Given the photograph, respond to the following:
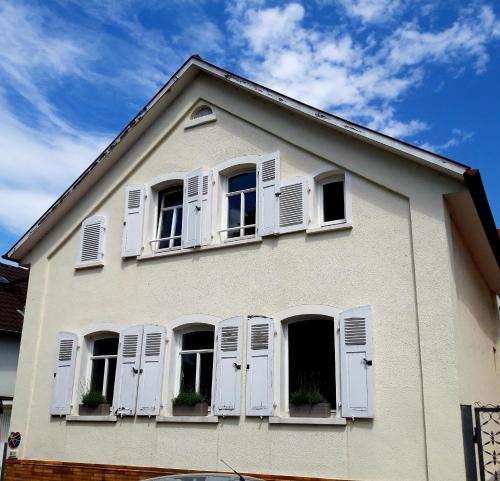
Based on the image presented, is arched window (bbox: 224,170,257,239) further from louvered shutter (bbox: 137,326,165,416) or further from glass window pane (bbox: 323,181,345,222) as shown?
louvered shutter (bbox: 137,326,165,416)

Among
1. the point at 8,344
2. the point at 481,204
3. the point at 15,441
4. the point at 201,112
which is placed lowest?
the point at 15,441

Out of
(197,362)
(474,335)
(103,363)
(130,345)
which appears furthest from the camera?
(103,363)

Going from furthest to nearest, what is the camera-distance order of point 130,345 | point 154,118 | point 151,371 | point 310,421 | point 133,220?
point 154,118, point 133,220, point 130,345, point 151,371, point 310,421

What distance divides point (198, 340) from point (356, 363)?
10.9 ft

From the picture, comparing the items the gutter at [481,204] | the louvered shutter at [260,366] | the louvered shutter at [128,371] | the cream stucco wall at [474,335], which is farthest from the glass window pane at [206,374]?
the gutter at [481,204]

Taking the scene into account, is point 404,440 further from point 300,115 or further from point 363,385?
point 300,115

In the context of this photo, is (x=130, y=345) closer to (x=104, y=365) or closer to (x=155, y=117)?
(x=104, y=365)

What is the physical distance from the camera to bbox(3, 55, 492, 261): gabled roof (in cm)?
1058

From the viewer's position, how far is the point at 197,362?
38.1ft

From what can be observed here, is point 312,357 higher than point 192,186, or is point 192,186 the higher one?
point 192,186

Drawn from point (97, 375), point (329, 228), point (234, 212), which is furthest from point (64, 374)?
point (329, 228)

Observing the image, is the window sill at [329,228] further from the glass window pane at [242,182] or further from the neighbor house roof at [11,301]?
the neighbor house roof at [11,301]

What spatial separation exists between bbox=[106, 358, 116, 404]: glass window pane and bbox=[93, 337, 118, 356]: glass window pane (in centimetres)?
23

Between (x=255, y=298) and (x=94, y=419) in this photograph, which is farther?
(x=94, y=419)
